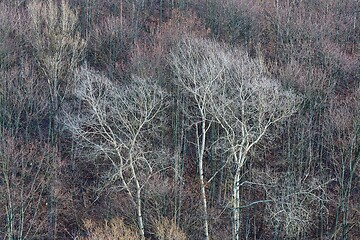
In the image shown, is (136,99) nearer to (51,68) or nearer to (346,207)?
(51,68)

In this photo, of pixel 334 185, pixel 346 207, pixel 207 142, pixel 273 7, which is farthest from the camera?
pixel 273 7

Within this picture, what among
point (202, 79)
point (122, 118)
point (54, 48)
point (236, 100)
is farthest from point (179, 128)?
point (54, 48)

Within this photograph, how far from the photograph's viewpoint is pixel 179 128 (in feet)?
78.9

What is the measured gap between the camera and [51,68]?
68.5 feet

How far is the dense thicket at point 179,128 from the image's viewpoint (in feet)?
57.6

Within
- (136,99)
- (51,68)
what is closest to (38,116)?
(51,68)

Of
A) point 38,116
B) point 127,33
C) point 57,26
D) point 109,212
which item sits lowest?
point 109,212

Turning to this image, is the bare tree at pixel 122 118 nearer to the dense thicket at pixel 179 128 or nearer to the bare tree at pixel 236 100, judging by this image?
the dense thicket at pixel 179 128

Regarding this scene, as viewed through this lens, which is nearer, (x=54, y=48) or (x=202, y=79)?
(x=202, y=79)

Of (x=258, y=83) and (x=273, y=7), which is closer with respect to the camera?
(x=258, y=83)

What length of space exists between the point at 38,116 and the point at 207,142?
8.84 m

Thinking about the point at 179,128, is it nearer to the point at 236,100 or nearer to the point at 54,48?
the point at 236,100

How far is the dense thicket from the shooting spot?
17547 mm

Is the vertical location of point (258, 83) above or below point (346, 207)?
above
